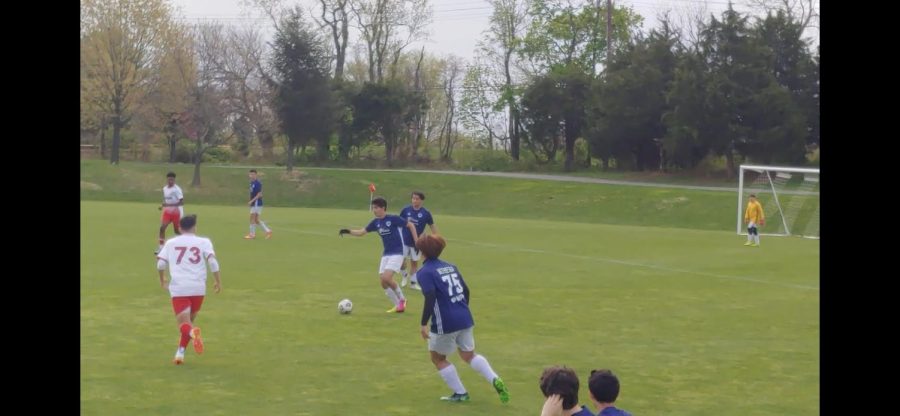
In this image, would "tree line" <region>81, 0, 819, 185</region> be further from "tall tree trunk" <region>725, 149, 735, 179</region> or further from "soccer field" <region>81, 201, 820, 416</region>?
"soccer field" <region>81, 201, 820, 416</region>

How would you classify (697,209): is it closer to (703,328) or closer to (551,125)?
(551,125)

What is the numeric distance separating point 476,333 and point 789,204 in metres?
30.5

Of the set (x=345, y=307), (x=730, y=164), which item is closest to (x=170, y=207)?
(x=345, y=307)

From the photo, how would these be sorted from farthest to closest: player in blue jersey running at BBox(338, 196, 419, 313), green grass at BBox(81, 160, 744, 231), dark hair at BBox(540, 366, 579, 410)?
green grass at BBox(81, 160, 744, 231) < player in blue jersey running at BBox(338, 196, 419, 313) < dark hair at BBox(540, 366, 579, 410)

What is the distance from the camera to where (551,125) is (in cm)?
7119

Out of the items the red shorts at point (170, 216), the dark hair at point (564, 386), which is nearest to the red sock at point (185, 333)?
the dark hair at point (564, 386)

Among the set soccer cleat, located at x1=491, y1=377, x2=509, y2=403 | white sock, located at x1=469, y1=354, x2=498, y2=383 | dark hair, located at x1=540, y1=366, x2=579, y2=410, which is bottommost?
soccer cleat, located at x1=491, y1=377, x2=509, y2=403

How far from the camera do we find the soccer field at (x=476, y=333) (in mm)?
11492

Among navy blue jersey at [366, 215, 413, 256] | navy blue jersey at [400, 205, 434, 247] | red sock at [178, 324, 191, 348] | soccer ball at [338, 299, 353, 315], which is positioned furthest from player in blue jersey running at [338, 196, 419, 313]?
red sock at [178, 324, 191, 348]

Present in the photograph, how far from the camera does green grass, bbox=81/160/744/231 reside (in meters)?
49.9

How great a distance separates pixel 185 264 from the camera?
42.4 ft

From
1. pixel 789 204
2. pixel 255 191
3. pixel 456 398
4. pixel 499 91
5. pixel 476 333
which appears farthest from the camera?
pixel 499 91

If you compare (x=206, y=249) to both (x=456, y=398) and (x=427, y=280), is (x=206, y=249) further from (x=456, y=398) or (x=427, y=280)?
(x=456, y=398)

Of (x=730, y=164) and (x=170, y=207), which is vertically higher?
Answer: (x=730, y=164)
